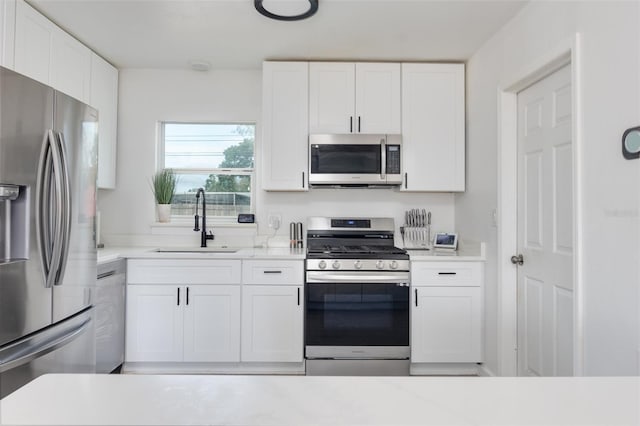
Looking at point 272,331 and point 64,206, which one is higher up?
point 64,206

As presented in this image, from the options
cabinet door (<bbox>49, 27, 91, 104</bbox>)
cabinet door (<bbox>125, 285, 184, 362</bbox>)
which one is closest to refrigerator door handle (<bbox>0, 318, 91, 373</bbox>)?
cabinet door (<bbox>125, 285, 184, 362</bbox>)

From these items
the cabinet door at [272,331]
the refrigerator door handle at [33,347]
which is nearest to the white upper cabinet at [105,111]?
the refrigerator door handle at [33,347]

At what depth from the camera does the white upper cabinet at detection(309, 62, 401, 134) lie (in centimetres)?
292

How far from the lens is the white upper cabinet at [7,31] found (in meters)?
2.01

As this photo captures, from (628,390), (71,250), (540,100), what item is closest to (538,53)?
(540,100)

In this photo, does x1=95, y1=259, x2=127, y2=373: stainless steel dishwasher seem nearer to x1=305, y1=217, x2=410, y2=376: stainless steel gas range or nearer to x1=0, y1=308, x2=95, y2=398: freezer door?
x1=0, y1=308, x2=95, y2=398: freezer door

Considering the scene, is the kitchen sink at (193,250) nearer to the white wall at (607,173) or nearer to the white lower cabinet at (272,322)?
the white lower cabinet at (272,322)

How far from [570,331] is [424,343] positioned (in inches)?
38.8

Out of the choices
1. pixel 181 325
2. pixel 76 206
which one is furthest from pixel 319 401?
pixel 181 325

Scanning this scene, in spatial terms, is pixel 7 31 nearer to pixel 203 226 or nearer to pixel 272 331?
pixel 203 226

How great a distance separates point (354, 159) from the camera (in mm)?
2881

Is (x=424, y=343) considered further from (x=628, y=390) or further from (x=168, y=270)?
(x=628, y=390)

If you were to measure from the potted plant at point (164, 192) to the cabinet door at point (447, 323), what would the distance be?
7.33 ft

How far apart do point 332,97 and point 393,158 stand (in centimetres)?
71
